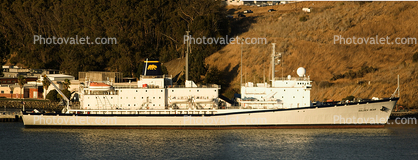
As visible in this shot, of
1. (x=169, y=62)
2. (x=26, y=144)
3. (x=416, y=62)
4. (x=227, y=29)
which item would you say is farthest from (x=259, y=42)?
(x=26, y=144)

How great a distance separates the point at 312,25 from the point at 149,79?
4272cm

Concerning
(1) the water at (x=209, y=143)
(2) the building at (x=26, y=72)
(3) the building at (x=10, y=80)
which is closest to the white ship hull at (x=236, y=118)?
(1) the water at (x=209, y=143)

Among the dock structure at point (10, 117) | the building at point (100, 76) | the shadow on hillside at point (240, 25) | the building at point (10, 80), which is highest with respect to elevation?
the shadow on hillside at point (240, 25)

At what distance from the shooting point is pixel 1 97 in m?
66.4

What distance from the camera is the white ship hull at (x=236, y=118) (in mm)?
43812

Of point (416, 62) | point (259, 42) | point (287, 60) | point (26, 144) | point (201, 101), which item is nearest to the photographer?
point (26, 144)

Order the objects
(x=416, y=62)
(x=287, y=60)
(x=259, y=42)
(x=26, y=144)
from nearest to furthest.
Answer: (x=26, y=144) < (x=416, y=62) < (x=287, y=60) < (x=259, y=42)

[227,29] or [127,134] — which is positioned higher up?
[227,29]

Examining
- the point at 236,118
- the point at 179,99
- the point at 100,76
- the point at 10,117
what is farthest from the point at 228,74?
the point at 10,117

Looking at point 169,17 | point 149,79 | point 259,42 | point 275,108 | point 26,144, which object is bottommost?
point 26,144

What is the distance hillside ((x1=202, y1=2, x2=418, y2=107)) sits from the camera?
61.2 m

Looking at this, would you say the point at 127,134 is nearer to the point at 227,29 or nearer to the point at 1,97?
the point at 1,97

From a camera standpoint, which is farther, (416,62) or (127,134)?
(416,62)

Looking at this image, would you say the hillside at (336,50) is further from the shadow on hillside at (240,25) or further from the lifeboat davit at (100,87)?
the lifeboat davit at (100,87)
